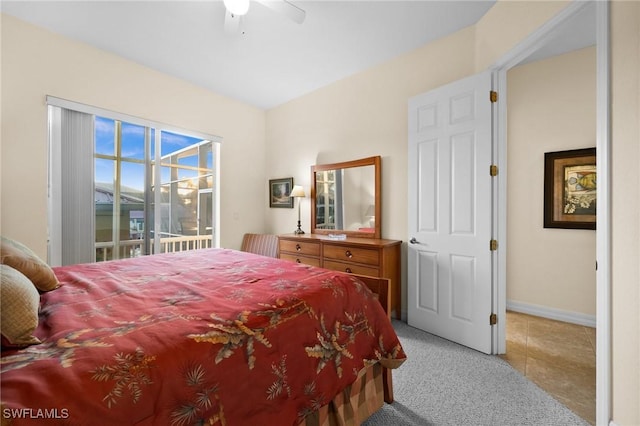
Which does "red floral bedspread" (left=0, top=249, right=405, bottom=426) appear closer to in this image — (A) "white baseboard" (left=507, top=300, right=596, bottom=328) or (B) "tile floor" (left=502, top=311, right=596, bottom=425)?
(B) "tile floor" (left=502, top=311, right=596, bottom=425)

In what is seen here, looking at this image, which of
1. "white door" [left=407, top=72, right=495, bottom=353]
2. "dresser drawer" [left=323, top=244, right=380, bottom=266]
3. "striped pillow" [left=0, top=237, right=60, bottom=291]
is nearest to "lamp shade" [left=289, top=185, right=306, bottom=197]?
"dresser drawer" [left=323, top=244, right=380, bottom=266]

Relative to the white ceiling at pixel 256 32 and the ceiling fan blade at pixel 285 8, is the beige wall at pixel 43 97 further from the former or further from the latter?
the ceiling fan blade at pixel 285 8

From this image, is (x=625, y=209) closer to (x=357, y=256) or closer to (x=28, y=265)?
(x=357, y=256)

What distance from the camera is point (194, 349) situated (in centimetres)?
91

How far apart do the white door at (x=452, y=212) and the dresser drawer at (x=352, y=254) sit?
40cm

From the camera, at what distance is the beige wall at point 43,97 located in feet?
8.22

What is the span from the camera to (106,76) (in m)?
3.06

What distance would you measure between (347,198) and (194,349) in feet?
9.45

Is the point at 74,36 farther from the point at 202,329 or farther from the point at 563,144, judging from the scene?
the point at 563,144

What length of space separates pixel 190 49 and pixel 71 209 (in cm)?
207

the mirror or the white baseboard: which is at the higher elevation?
the mirror

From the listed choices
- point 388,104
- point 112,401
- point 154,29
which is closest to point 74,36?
point 154,29

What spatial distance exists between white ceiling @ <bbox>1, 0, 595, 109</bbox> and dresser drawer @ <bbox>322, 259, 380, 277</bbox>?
233 cm

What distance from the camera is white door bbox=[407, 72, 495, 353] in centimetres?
240
